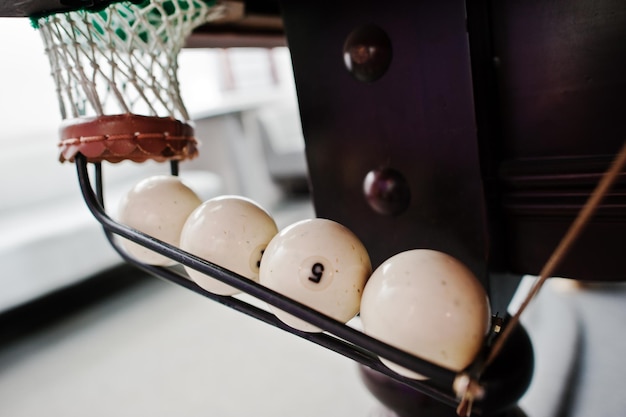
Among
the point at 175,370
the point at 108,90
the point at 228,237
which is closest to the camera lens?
the point at 228,237

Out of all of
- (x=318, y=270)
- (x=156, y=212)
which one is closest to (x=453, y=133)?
(x=318, y=270)

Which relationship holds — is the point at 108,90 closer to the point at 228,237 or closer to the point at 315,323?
the point at 228,237

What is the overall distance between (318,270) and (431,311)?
11 centimetres

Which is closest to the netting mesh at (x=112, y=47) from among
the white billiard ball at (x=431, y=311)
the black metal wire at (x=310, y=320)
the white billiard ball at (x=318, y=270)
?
the black metal wire at (x=310, y=320)

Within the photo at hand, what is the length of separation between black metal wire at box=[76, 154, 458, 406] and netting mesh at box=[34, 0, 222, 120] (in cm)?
10

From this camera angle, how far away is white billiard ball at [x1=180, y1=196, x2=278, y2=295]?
458 millimetres

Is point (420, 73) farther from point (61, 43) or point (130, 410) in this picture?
point (130, 410)

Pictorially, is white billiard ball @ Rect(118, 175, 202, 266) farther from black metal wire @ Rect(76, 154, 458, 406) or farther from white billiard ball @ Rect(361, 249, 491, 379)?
white billiard ball @ Rect(361, 249, 491, 379)

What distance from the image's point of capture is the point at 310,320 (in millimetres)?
356

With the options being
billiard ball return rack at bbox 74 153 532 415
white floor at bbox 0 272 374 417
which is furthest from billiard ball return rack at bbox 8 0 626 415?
white floor at bbox 0 272 374 417

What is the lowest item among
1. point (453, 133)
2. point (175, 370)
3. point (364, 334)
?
point (175, 370)

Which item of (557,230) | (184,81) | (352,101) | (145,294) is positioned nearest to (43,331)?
(145,294)

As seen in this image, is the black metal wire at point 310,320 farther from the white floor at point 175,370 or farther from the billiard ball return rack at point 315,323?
the white floor at point 175,370

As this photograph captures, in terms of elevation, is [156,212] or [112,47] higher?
[112,47]
